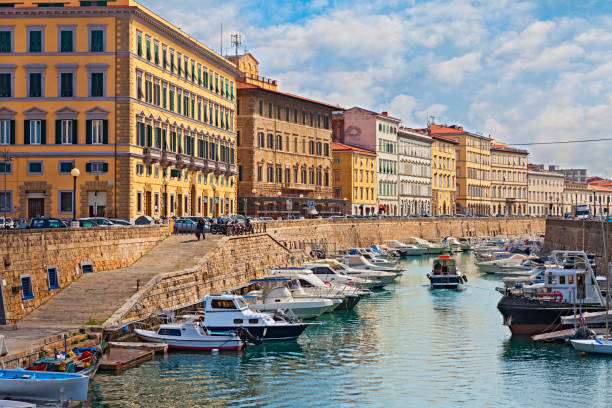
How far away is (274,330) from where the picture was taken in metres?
41.1

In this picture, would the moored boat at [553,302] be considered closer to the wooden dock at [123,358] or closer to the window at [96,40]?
the wooden dock at [123,358]

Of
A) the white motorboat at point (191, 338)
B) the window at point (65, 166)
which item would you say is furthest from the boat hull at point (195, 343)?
the window at point (65, 166)

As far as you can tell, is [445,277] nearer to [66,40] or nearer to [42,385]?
[66,40]

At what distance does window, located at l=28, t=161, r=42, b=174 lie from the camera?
6556 centimetres

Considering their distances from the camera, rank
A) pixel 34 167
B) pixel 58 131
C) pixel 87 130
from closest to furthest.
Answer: pixel 87 130 → pixel 58 131 → pixel 34 167

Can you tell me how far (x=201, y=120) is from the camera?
82625mm

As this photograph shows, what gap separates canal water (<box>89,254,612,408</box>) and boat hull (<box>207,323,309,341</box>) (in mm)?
432

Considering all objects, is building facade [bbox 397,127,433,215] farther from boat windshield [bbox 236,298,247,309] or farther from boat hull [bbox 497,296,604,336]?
boat windshield [bbox 236,298,247,309]

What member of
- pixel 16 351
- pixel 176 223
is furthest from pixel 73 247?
pixel 176 223

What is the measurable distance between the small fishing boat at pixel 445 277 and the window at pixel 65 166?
28.8 m

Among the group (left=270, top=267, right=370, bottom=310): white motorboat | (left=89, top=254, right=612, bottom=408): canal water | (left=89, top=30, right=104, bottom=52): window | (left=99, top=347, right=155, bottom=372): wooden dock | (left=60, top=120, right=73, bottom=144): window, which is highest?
(left=89, top=30, right=104, bottom=52): window

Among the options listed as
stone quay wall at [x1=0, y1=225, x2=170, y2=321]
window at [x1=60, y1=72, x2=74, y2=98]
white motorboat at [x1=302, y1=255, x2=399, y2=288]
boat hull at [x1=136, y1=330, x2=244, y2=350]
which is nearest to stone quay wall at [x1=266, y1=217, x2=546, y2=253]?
white motorboat at [x1=302, y1=255, x2=399, y2=288]

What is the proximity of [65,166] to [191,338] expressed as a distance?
1202 inches

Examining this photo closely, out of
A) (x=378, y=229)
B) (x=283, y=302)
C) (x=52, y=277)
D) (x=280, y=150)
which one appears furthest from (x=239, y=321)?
(x=378, y=229)
